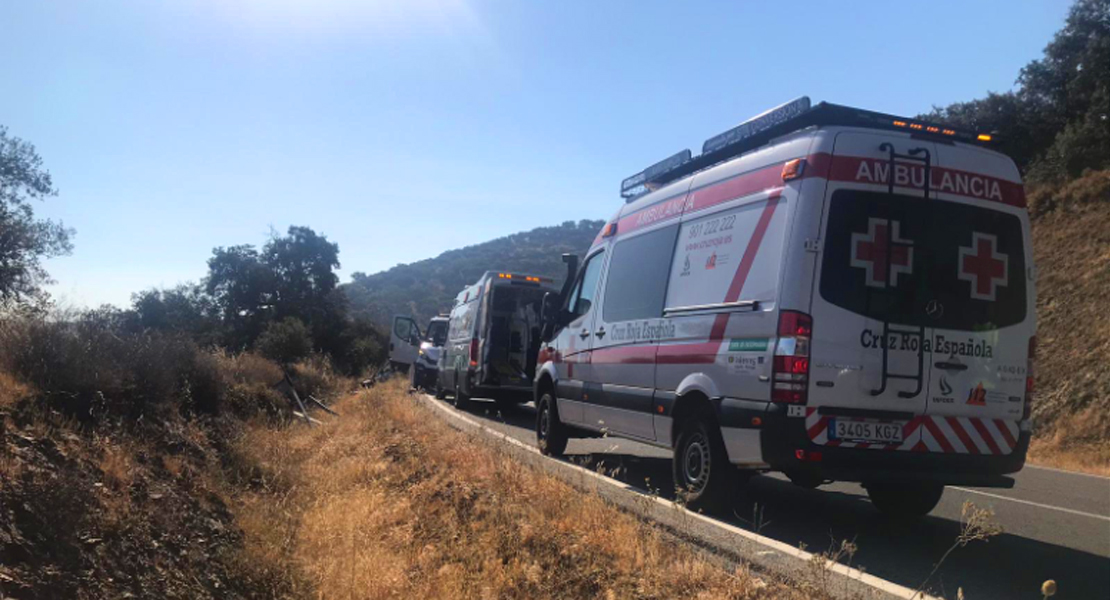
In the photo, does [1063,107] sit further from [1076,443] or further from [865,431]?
[865,431]

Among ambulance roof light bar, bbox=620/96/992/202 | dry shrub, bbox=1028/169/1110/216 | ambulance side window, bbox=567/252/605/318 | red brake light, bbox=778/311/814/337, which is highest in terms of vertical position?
dry shrub, bbox=1028/169/1110/216

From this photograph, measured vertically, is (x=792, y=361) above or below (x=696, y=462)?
above

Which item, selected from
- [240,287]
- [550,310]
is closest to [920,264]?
[550,310]

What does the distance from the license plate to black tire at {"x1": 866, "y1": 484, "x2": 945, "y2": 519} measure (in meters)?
1.45

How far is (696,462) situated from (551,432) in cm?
361

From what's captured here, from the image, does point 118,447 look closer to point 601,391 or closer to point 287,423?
point 601,391

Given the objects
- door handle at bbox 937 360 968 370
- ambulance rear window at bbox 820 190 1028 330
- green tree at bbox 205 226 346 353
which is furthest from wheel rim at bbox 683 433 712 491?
green tree at bbox 205 226 346 353

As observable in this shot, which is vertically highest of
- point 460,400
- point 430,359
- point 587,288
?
point 587,288

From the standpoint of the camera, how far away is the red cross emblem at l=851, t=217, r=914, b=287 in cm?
580

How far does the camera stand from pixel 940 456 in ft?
19.2

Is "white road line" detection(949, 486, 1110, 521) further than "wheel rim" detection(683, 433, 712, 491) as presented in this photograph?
Yes

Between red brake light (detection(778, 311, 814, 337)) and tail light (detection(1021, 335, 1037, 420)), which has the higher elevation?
red brake light (detection(778, 311, 814, 337))

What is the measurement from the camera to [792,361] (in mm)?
5609

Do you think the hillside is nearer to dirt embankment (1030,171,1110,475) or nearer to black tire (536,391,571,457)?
dirt embankment (1030,171,1110,475)
